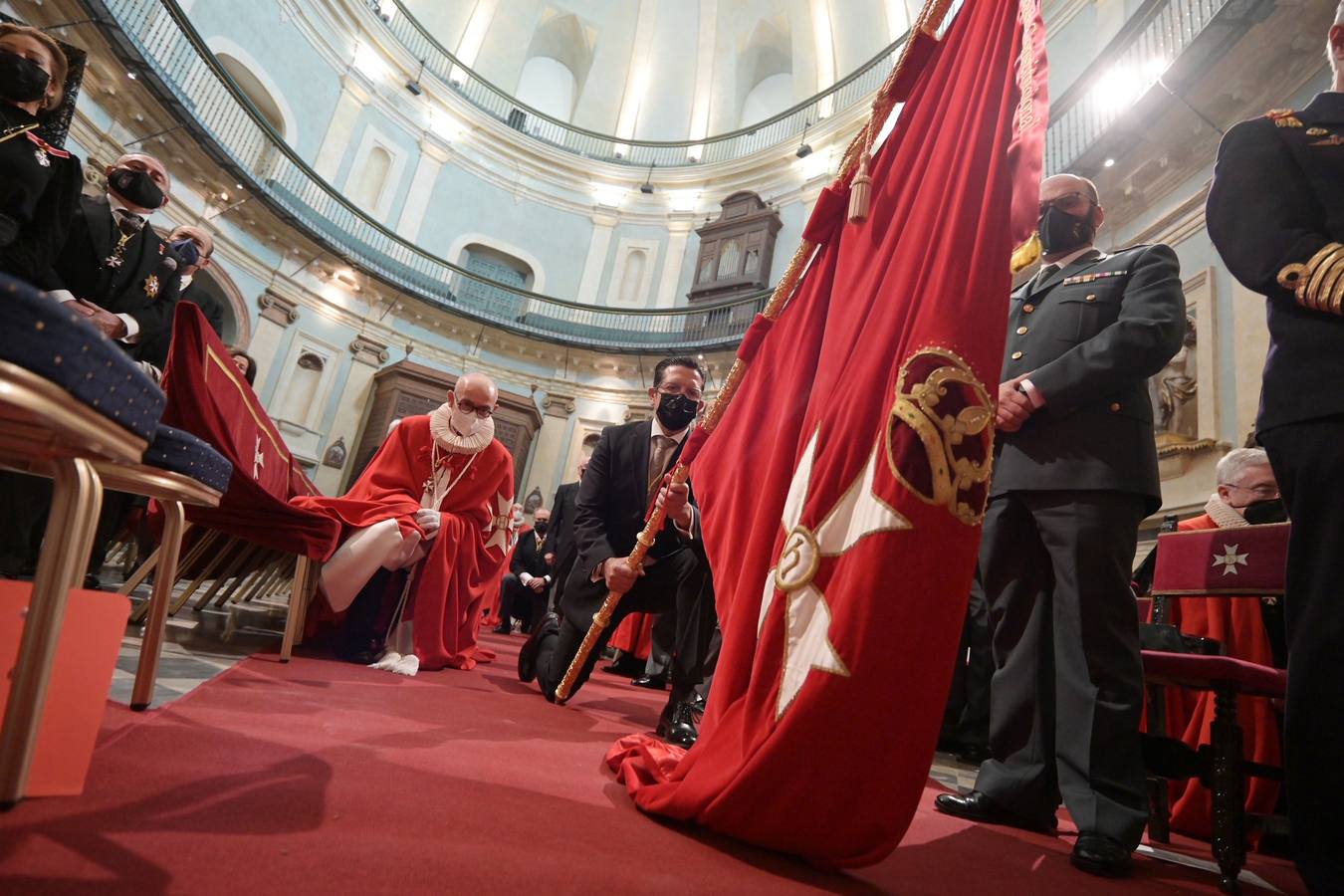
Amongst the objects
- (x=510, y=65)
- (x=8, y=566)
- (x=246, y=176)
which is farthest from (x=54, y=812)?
(x=510, y=65)

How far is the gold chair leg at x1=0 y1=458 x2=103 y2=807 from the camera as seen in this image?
0.77 meters

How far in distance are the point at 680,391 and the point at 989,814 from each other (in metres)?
1.68

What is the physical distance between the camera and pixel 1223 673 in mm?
1578

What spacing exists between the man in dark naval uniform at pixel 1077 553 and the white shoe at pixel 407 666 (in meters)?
1.89

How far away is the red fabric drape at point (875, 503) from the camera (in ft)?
3.28

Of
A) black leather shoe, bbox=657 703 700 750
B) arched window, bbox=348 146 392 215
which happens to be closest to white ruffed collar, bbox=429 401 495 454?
black leather shoe, bbox=657 703 700 750

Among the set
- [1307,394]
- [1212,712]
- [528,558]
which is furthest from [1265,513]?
[528,558]

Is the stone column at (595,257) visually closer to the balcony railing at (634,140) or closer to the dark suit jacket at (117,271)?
the balcony railing at (634,140)

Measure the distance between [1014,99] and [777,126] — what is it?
592 inches

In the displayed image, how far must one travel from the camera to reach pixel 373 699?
6.31 ft

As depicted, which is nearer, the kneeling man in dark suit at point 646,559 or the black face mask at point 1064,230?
the black face mask at point 1064,230

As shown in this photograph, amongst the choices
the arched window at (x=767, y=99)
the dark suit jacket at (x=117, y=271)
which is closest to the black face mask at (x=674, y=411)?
the dark suit jacket at (x=117, y=271)

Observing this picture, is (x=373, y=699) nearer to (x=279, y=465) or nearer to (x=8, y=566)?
(x=279, y=465)

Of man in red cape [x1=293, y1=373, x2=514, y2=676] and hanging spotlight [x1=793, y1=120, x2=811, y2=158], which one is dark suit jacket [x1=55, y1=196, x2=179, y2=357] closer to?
man in red cape [x1=293, y1=373, x2=514, y2=676]
